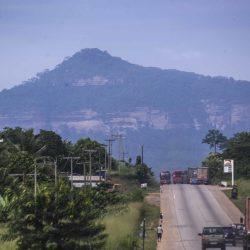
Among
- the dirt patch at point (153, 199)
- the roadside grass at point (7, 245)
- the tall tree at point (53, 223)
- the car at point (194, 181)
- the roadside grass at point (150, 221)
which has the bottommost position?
the roadside grass at point (150, 221)

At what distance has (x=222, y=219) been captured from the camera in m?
89.6

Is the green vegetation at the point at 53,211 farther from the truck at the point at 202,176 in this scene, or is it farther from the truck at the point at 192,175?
the truck at the point at 192,175

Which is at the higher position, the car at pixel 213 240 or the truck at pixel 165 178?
the truck at pixel 165 178

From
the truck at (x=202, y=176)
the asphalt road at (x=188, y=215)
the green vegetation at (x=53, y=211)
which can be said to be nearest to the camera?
the green vegetation at (x=53, y=211)

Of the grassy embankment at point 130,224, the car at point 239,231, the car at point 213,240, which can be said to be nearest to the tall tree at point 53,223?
the grassy embankment at point 130,224

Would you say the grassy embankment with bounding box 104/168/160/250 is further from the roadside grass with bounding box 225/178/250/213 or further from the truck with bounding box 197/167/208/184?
the truck with bounding box 197/167/208/184

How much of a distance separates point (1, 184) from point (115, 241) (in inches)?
910

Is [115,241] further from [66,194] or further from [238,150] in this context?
[238,150]

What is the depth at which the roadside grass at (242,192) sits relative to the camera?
106m

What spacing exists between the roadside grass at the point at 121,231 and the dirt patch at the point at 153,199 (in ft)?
75.0

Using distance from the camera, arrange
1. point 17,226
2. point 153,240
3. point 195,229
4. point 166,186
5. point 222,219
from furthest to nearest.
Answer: point 166,186 < point 222,219 < point 195,229 < point 153,240 < point 17,226

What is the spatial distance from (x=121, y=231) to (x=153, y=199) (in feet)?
173

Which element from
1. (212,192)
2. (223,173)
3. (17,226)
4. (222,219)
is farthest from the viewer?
(223,173)

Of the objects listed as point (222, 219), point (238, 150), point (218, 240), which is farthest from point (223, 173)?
point (218, 240)
